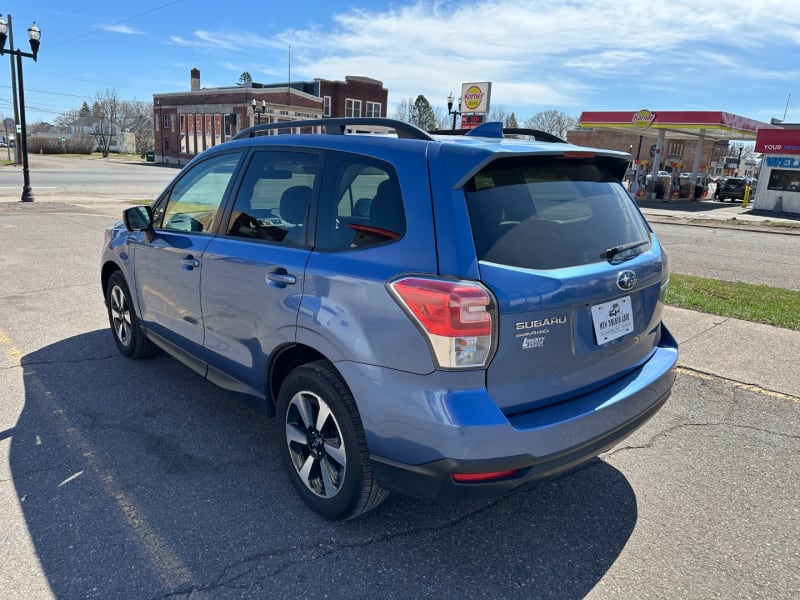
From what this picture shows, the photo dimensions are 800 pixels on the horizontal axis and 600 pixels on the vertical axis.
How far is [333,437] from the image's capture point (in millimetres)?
2674

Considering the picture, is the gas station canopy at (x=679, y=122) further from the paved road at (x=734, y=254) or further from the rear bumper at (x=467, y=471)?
the rear bumper at (x=467, y=471)

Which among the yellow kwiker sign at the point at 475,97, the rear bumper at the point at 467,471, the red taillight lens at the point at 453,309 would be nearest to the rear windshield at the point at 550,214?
the red taillight lens at the point at 453,309

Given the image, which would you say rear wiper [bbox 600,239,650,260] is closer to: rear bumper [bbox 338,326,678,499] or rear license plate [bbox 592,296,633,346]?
rear license plate [bbox 592,296,633,346]

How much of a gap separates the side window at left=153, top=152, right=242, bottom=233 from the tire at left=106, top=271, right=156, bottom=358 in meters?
0.84

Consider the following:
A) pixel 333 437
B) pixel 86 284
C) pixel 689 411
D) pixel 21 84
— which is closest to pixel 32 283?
pixel 86 284

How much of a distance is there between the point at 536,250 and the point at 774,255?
1396 cm

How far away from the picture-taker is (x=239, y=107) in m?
54.4

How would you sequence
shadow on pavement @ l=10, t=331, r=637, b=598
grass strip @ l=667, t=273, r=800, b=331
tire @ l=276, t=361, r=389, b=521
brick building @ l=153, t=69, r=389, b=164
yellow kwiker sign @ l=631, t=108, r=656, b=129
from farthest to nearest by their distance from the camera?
brick building @ l=153, t=69, r=389, b=164
yellow kwiker sign @ l=631, t=108, r=656, b=129
grass strip @ l=667, t=273, r=800, b=331
tire @ l=276, t=361, r=389, b=521
shadow on pavement @ l=10, t=331, r=637, b=598

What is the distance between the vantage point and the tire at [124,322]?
458 cm

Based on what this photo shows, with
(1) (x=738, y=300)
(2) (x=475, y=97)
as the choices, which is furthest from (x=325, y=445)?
(2) (x=475, y=97)

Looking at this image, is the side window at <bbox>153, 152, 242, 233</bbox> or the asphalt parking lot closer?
the asphalt parking lot

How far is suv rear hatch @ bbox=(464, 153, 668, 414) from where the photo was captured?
7.43 feet

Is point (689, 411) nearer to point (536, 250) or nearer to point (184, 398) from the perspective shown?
point (536, 250)

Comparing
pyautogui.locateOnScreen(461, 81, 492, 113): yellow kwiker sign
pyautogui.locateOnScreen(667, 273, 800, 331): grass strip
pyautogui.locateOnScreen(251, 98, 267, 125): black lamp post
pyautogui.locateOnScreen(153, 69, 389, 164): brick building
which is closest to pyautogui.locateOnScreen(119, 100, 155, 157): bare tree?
pyautogui.locateOnScreen(153, 69, 389, 164): brick building
